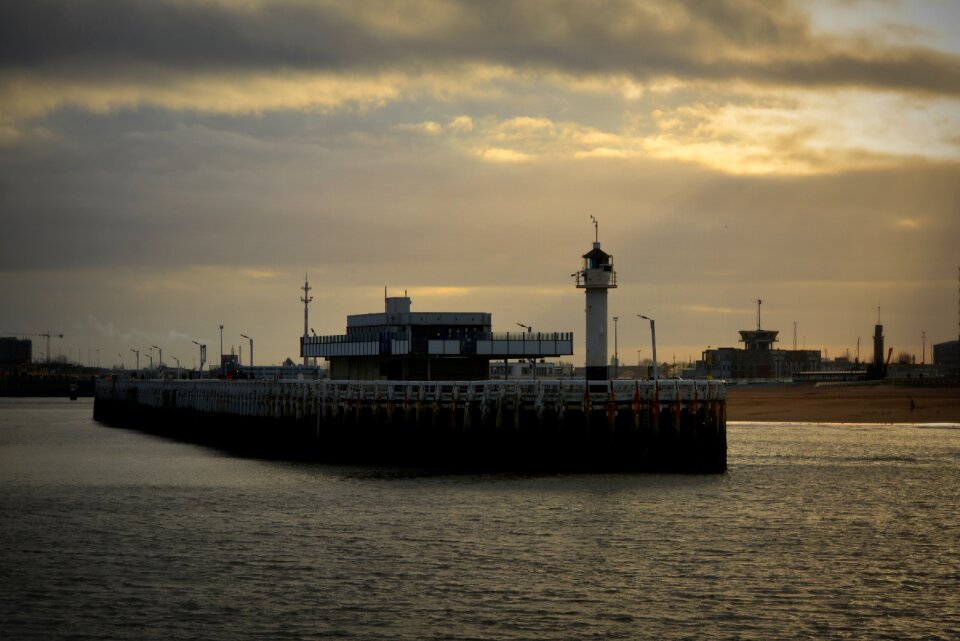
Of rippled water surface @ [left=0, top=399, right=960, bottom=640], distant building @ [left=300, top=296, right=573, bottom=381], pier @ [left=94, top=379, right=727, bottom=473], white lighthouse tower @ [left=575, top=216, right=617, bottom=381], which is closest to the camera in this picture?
rippled water surface @ [left=0, top=399, right=960, bottom=640]

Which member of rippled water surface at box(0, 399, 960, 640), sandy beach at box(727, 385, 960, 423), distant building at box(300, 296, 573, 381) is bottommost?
rippled water surface at box(0, 399, 960, 640)

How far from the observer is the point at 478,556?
125 feet

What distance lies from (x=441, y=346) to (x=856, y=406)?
2740 inches

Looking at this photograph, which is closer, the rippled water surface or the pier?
the rippled water surface

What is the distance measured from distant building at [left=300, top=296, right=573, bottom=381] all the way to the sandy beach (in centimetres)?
4269

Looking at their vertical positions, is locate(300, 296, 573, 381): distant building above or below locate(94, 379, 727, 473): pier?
above

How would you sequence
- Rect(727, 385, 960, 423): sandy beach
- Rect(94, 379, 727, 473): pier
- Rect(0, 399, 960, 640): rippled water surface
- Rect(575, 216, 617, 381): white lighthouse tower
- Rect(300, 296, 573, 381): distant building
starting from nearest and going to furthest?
Rect(0, 399, 960, 640): rippled water surface, Rect(94, 379, 727, 473): pier, Rect(575, 216, 617, 381): white lighthouse tower, Rect(300, 296, 573, 381): distant building, Rect(727, 385, 960, 423): sandy beach

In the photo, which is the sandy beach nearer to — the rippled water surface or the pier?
the rippled water surface

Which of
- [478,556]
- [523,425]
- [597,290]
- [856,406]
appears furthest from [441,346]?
[856,406]

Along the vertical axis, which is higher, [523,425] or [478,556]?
[523,425]

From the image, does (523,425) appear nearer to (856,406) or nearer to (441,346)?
(441,346)

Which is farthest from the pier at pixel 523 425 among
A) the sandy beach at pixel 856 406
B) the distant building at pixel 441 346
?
the sandy beach at pixel 856 406

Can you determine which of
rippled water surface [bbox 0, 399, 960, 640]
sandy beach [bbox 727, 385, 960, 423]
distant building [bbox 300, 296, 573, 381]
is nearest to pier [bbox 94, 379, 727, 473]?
rippled water surface [bbox 0, 399, 960, 640]

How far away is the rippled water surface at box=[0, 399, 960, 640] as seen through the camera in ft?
99.2
